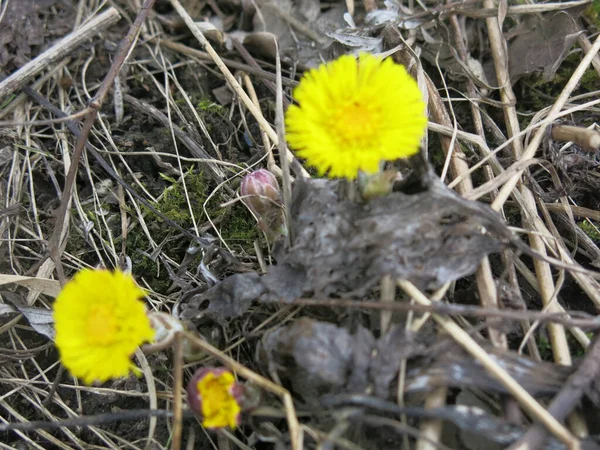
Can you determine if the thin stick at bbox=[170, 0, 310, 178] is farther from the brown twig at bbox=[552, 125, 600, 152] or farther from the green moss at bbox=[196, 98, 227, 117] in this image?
the brown twig at bbox=[552, 125, 600, 152]

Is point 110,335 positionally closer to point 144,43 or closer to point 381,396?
point 381,396

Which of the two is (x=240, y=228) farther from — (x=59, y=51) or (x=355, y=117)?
(x=59, y=51)

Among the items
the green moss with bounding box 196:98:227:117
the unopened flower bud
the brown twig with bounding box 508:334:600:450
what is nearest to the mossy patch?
the unopened flower bud

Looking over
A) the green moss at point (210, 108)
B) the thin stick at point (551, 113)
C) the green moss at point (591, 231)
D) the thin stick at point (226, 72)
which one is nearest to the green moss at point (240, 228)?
the thin stick at point (226, 72)

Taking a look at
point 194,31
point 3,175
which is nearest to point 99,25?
point 194,31

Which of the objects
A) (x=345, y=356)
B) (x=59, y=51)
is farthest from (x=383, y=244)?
(x=59, y=51)

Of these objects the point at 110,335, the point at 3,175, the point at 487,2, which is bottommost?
the point at 110,335

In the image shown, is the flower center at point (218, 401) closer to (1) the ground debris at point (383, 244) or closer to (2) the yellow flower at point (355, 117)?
(1) the ground debris at point (383, 244)
